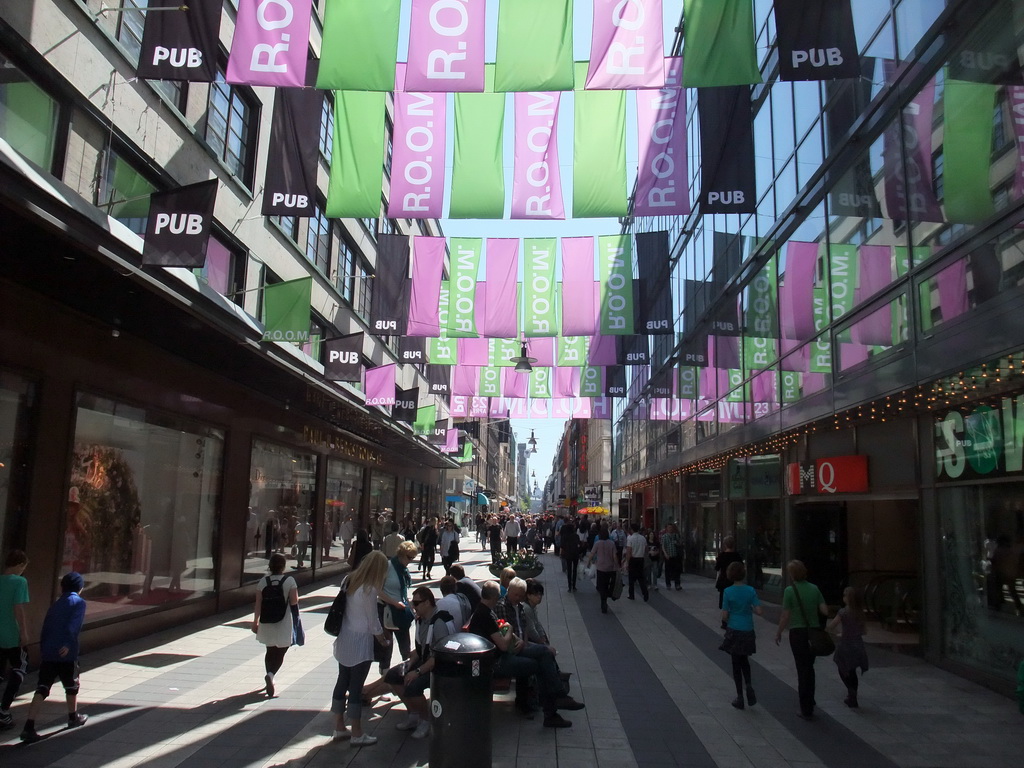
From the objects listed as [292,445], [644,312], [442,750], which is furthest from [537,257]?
[442,750]

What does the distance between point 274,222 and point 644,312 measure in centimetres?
892

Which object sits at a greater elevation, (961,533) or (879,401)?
(879,401)

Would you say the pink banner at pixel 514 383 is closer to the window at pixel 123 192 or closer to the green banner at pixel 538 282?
the green banner at pixel 538 282

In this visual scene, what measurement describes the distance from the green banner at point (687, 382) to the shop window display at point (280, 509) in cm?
1275

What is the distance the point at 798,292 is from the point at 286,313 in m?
10.0

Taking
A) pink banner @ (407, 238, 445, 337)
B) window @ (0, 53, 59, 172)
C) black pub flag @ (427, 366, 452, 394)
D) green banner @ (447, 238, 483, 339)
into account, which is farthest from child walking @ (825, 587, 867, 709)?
black pub flag @ (427, 366, 452, 394)

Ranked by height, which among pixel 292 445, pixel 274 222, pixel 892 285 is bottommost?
pixel 292 445

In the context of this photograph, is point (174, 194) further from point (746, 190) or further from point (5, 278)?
point (746, 190)

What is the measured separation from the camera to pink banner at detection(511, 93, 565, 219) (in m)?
12.2

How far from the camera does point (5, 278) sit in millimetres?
8695

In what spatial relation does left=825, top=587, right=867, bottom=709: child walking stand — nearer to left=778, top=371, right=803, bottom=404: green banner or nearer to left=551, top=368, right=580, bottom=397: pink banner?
left=778, top=371, right=803, bottom=404: green banner

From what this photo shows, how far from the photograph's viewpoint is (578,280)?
17234 mm

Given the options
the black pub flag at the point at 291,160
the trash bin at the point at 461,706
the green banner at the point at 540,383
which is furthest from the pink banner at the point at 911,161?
the green banner at the point at 540,383

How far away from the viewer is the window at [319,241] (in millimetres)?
21766
